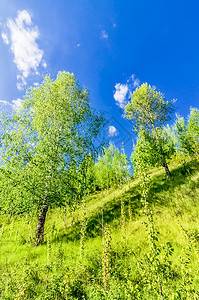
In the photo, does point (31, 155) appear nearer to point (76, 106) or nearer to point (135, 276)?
point (76, 106)

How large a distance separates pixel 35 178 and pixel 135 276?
5308 millimetres

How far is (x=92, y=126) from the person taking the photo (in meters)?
9.16

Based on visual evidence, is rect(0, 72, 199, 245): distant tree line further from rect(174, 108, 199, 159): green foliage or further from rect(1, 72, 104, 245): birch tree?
rect(174, 108, 199, 159): green foliage

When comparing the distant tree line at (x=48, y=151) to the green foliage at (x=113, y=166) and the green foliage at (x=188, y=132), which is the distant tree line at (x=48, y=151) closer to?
the green foliage at (x=113, y=166)

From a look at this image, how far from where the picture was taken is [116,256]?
5.06 meters

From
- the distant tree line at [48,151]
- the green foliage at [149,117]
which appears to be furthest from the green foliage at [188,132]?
the distant tree line at [48,151]

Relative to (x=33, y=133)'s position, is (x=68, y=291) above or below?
below

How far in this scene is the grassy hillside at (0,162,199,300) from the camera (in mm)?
2645

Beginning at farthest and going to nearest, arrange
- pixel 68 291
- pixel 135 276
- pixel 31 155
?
1. pixel 31 155
2. pixel 135 276
3. pixel 68 291

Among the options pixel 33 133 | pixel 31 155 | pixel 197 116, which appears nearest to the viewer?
pixel 31 155

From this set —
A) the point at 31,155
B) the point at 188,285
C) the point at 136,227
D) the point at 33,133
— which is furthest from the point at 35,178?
the point at 188,285

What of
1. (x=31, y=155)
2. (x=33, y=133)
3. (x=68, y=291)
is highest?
(x=33, y=133)

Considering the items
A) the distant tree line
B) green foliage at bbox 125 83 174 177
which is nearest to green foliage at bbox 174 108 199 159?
green foliage at bbox 125 83 174 177

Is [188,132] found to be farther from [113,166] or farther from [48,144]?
[48,144]
